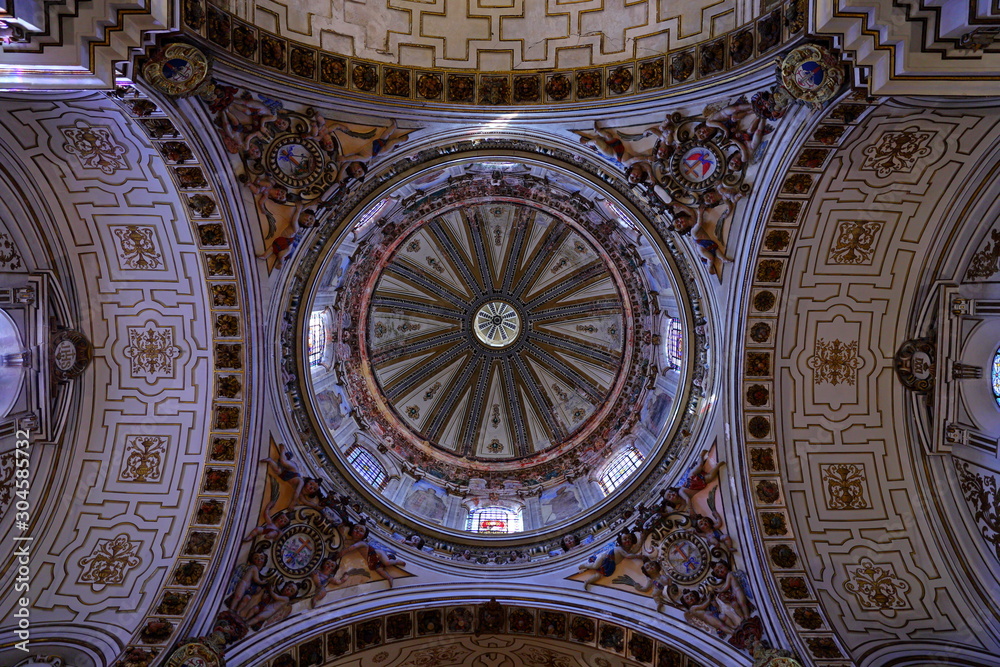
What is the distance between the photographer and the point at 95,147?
14.8m

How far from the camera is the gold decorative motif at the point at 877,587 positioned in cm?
1608

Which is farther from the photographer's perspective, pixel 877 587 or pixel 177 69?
pixel 877 587

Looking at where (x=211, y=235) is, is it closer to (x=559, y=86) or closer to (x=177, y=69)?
(x=177, y=69)

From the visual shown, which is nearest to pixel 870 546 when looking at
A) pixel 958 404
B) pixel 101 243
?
pixel 958 404

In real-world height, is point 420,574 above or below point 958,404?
below

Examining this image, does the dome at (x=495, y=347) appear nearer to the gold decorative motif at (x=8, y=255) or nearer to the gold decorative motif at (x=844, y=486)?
the gold decorative motif at (x=844, y=486)

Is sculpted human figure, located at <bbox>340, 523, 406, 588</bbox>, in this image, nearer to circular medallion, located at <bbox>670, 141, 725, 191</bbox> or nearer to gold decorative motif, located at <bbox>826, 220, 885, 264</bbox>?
circular medallion, located at <bbox>670, 141, 725, 191</bbox>

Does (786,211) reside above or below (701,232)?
below

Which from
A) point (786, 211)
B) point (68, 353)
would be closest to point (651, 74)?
point (786, 211)

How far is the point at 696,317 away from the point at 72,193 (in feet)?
53.8

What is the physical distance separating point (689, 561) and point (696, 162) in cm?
1049

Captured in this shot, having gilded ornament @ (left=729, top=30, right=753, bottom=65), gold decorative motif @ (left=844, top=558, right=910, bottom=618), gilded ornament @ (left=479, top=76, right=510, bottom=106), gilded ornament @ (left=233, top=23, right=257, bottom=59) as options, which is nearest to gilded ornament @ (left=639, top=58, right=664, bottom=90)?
gilded ornament @ (left=729, top=30, right=753, bottom=65)

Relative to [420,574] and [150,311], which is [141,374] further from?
[420,574]

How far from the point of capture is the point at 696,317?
1784 centimetres
